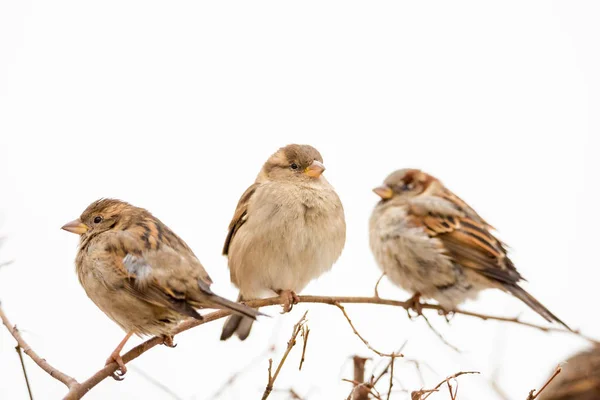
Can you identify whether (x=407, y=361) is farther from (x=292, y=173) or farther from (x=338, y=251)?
(x=292, y=173)

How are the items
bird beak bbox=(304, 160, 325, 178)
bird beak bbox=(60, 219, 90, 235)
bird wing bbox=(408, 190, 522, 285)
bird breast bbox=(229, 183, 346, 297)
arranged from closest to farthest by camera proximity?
bird wing bbox=(408, 190, 522, 285)
bird beak bbox=(60, 219, 90, 235)
bird breast bbox=(229, 183, 346, 297)
bird beak bbox=(304, 160, 325, 178)

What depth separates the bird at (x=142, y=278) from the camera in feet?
11.9

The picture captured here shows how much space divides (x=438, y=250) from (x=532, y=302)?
627mm

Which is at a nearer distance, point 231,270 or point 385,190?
point 385,190

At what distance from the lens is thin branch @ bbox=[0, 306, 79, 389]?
2.99 m

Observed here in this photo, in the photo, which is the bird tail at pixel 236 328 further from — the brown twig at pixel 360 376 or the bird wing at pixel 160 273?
the brown twig at pixel 360 376

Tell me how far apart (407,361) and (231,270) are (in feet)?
6.22

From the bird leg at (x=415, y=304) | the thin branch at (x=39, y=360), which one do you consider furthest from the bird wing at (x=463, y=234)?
the thin branch at (x=39, y=360)

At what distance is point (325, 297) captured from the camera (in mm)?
3465

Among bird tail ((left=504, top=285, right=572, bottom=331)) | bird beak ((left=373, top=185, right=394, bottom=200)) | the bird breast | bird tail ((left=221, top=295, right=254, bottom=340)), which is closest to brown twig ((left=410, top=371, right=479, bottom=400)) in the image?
bird tail ((left=504, top=285, right=572, bottom=331))

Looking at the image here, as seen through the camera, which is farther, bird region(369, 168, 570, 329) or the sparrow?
bird region(369, 168, 570, 329)

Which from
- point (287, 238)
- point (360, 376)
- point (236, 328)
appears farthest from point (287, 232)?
point (360, 376)

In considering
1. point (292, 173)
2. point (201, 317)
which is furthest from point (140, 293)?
point (292, 173)

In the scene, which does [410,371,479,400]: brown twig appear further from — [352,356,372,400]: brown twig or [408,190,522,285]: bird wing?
[408,190,522,285]: bird wing
